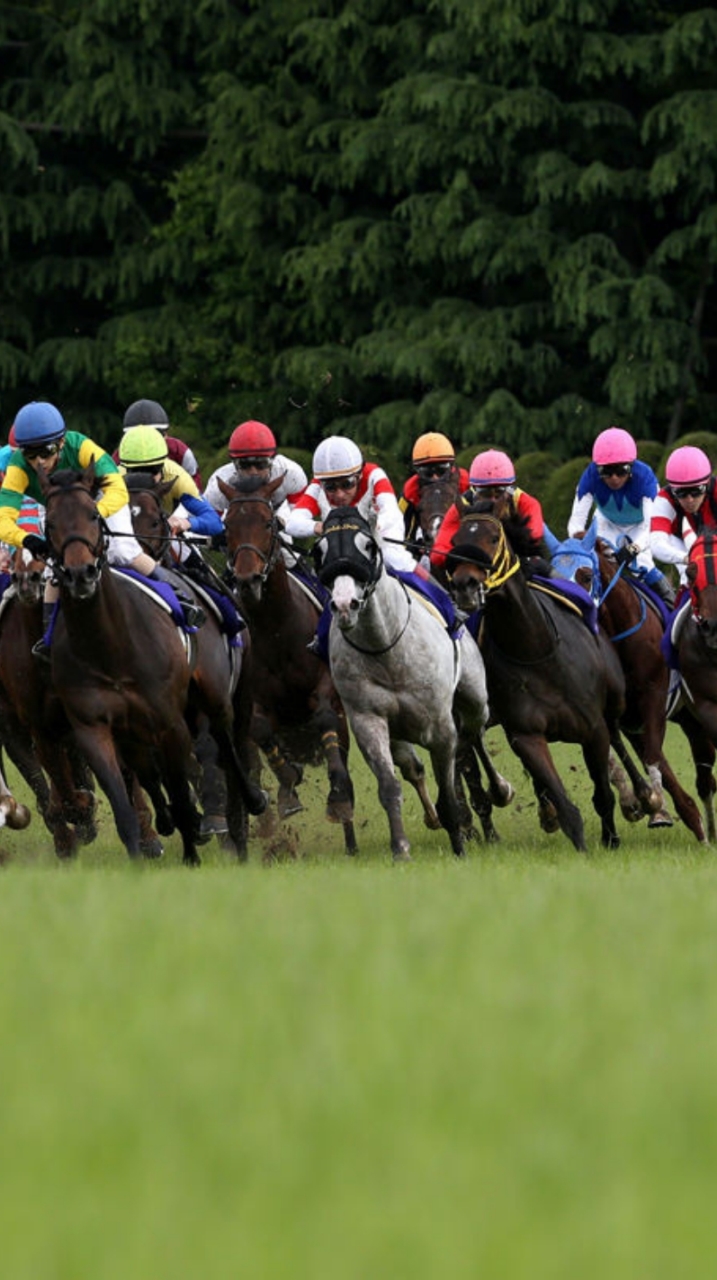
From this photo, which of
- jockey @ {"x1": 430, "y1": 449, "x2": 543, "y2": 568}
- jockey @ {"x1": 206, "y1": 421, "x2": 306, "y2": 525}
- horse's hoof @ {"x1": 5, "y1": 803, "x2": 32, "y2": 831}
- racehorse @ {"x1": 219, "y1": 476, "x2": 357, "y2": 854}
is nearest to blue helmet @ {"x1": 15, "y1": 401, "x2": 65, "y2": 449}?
racehorse @ {"x1": 219, "y1": 476, "x2": 357, "y2": 854}

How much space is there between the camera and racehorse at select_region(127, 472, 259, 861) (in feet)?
42.4

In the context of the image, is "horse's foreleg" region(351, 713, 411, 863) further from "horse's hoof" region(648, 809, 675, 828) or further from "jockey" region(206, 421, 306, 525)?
"horse's hoof" region(648, 809, 675, 828)

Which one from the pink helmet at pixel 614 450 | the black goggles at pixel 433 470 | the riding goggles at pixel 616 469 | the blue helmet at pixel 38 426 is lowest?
the black goggles at pixel 433 470

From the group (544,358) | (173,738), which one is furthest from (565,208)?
(173,738)

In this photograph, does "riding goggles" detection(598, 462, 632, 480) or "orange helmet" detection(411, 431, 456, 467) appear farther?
"orange helmet" detection(411, 431, 456, 467)

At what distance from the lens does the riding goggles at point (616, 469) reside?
595 inches

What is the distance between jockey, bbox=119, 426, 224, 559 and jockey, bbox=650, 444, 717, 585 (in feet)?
8.13

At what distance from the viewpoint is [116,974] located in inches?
258

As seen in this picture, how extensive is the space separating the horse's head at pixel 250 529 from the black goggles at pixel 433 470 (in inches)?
95.2

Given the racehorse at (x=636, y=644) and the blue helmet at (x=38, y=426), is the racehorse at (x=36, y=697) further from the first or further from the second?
the racehorse at (x=636, y=644)

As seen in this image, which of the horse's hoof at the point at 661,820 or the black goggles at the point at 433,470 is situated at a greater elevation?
the black goggles at the point at 433,470

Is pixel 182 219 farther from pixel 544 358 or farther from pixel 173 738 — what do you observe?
pixel 173 738

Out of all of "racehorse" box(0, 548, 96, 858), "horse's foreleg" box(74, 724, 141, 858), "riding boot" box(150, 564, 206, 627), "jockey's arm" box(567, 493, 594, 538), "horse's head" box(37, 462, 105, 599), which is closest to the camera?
"horse's head" box(37, 462, 105, 599)

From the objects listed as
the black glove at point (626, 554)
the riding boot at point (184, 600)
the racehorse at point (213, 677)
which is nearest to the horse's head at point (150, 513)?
the racehorse at point (213, 677)
